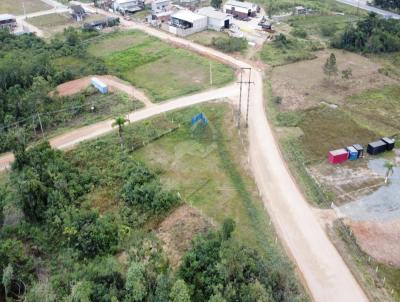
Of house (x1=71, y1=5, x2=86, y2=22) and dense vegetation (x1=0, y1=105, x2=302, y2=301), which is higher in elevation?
house (x1=71, y1=5, x2=86, y2=22)

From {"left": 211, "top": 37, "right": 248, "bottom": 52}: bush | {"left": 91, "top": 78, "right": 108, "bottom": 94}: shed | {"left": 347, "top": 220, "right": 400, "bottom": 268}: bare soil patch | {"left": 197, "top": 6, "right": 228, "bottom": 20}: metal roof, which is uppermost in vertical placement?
{"left": 197, "top": 6, "right": 228, "bottom": 20}: metal roof

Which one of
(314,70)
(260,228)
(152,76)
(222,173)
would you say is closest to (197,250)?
(260,228)

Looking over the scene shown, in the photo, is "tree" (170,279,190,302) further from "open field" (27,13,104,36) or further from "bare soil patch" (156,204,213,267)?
"open field" (27,13,104,36)

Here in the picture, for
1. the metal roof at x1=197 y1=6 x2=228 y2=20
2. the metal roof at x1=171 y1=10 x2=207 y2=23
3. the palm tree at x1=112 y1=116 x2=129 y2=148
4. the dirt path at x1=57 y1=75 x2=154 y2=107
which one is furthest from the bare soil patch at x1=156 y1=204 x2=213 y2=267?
the metal roof at x1=197 y1=6 x2=228 y2=20

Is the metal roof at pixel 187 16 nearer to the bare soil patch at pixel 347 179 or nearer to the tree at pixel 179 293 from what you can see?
the bare soil patch at pixel 347 179

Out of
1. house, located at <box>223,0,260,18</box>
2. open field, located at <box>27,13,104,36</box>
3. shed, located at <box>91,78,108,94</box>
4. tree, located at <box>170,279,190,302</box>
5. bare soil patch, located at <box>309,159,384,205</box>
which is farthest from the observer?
house, located at <box>223,0,260,18</box>

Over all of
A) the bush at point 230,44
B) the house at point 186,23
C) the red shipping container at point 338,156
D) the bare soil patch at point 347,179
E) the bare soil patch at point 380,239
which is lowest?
the bare soil patch at point 380,239

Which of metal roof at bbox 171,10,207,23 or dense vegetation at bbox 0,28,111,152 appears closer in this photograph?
dense vegetation at bbox 0,28,111,152

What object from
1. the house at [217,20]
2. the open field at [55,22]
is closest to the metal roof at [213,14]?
the house at [217,20]
